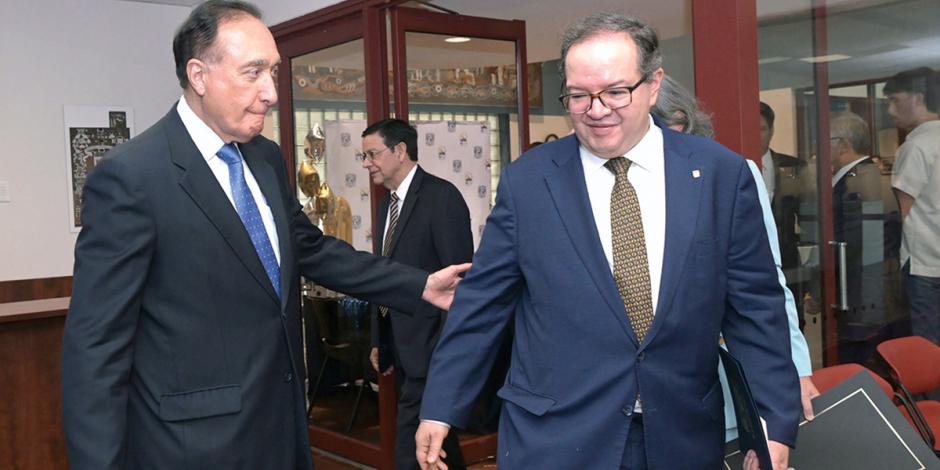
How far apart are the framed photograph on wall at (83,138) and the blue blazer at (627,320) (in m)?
5.21

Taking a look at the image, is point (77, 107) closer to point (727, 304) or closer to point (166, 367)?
point (166, 367)

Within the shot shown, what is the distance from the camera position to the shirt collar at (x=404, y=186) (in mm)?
4723

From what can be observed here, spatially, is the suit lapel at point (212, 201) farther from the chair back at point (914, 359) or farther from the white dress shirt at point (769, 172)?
the chair back at point (914, 359)

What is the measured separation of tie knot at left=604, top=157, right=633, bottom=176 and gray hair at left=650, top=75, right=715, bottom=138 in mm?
678

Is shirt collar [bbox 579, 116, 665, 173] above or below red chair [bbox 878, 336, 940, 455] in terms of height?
above

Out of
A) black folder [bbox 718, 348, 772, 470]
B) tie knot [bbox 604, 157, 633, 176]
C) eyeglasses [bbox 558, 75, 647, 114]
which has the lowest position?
black folder [bbox 718, 348, 772, 470]

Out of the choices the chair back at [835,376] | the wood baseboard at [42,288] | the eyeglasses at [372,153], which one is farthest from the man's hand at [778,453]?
the wood baseboard at [42,288]

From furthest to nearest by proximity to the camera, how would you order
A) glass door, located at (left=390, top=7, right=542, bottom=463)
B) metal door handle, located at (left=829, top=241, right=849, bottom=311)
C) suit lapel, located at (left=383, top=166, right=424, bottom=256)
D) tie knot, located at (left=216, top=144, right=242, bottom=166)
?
glass door, located at (left=390, top=7, right=542, bottom=463) → suit lapel, located at (left=383, top=166, right=424, bottom=256) → metal door handle, located at (left=829, top=241, right=849, bottom=311) → tie knot, located at (left=216, top=144, right=242, bottom=166)

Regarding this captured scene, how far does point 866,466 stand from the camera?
2.34 metres

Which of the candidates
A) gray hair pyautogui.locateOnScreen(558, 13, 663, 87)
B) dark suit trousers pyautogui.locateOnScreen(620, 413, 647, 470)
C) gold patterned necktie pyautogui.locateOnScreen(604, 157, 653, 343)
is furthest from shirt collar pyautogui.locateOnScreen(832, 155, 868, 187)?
dark suit trousers pyautogui.locateOnScreen(620, 413, 647, 470)

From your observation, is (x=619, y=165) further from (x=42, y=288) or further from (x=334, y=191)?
(x=42, y=288)

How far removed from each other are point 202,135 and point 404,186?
2566mm

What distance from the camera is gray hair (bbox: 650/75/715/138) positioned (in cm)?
265

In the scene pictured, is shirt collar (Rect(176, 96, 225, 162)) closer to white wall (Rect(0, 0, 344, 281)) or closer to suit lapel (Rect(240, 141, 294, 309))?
suit lapel (Rect(240, 141, 294, 309))
